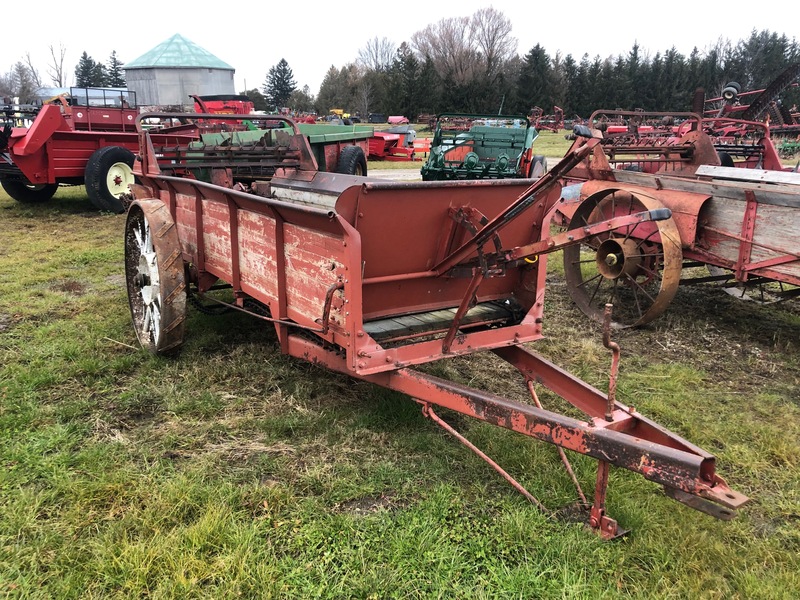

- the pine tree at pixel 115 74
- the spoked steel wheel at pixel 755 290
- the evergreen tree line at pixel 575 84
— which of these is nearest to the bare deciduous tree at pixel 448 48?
the evergreen tree line at pixel 575 84

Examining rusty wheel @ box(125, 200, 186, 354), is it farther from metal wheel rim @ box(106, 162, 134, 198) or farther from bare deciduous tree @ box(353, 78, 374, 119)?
bare deciduous tree @ box(353, 78, 374, 119)

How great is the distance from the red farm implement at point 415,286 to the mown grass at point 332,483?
0.23 m

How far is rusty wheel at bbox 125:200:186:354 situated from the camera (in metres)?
3.88

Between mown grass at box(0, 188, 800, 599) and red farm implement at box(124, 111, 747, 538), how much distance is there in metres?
0.23

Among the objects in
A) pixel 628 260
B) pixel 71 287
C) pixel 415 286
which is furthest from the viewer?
pixel 71 287

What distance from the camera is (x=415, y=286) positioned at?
3.44 metres

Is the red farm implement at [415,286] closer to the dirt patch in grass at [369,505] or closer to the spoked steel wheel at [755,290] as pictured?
the dirt patch in grass at [369,505]

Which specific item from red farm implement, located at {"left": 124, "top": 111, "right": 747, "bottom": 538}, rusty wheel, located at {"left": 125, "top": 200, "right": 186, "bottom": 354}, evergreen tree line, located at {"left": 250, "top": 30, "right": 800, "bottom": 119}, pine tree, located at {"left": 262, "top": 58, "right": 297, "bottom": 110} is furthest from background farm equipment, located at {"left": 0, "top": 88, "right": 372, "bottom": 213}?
pine tree, located at {"left": 262, "top": 58, "right": 297, "bottom": 110}

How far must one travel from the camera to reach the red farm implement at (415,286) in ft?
7.70

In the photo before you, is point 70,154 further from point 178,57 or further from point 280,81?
point 280,81

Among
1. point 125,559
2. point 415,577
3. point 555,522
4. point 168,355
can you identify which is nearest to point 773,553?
point 555,522

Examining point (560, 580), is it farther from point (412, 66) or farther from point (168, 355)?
point (412, 66)

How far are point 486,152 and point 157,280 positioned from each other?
27.3 feet

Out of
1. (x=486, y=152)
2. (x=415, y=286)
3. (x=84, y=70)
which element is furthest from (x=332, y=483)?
(x=84, y=70)
